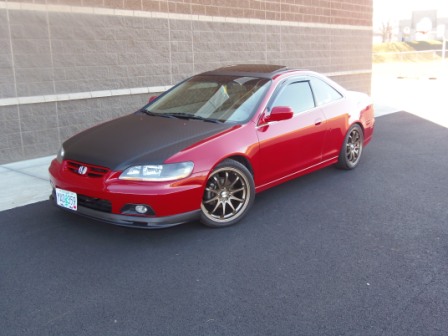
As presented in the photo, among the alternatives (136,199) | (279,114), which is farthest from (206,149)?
A: (279,114)

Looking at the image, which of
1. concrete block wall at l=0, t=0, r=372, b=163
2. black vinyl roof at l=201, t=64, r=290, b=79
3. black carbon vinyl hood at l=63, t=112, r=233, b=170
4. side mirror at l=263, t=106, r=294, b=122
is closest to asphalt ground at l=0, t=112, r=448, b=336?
black carbon vinyl hood at l=63, t=112, r=233, b=170

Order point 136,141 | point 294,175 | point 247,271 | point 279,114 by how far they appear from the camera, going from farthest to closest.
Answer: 1. point 294,175
2. point 279,114
3. point 136,141
4. point 247,271

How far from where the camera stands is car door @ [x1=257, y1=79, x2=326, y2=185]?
516 cm

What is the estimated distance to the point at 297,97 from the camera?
579 cm

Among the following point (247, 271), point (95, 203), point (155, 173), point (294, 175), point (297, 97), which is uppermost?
point (297, 97)

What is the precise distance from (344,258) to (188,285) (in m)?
1.33

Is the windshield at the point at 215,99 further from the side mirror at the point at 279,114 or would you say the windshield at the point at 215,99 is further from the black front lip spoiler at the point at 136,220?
the black front lip spoiler at the point at 136,220

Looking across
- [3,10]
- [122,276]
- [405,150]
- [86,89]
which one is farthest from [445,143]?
[3,10]

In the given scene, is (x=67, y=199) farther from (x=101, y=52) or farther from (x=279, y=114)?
(x=101, y=52)

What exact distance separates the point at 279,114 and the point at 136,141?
151 centimetres

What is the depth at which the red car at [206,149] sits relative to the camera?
425 cm

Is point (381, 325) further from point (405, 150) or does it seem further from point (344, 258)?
point (405, 150)

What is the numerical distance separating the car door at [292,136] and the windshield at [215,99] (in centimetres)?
21

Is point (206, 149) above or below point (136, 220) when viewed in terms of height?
above
